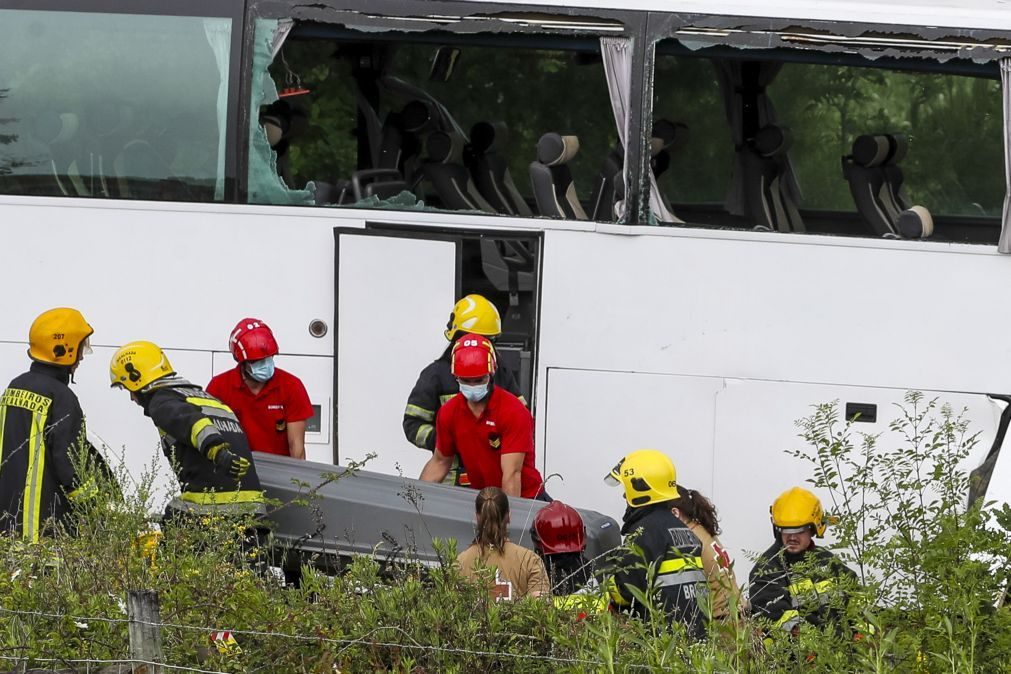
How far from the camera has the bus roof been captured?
7977 millimetres

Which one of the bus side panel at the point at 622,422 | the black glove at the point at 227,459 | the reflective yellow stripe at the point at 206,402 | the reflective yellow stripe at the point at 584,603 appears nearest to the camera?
the reflective yellow stripe at the point at 584,603

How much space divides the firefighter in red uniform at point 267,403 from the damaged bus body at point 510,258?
1.78ft

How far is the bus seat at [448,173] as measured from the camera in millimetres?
9250

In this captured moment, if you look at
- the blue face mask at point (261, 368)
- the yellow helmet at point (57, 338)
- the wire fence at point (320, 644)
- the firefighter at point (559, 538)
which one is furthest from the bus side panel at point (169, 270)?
the wire fence at point (320, 644)

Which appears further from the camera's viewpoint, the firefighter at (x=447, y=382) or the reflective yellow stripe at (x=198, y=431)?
the firefighter at (x=447, y=382)

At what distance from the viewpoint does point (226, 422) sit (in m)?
6.78

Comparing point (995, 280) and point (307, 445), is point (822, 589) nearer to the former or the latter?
point (995, 280)

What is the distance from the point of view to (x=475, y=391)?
7.41 m

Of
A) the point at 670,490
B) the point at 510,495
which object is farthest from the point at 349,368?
the point at 670,490

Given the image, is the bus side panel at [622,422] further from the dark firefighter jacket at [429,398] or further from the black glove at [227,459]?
the black glove at [227,459]

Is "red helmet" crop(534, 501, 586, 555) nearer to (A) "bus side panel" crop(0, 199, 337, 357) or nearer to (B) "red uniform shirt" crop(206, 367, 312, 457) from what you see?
(B) "red uniform shirt" crop(206, 367, 312, 457)

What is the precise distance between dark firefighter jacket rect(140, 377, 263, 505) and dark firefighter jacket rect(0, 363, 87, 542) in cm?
40

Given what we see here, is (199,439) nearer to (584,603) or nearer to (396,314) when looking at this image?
(396,314)

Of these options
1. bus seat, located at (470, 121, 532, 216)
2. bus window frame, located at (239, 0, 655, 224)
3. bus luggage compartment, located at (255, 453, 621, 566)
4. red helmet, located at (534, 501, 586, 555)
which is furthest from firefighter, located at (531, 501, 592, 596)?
bus seat, located at (470, 121, 532, 216)
